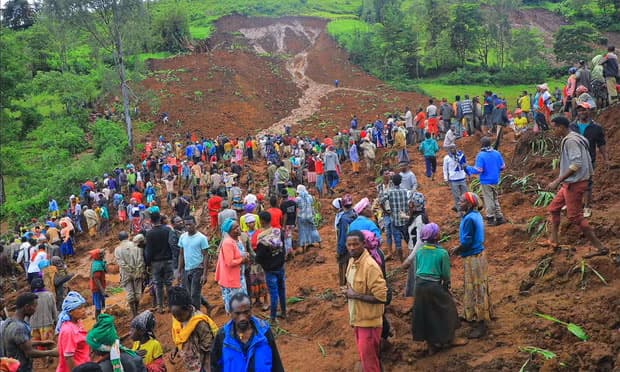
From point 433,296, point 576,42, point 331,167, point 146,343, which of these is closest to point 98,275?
point 146,343

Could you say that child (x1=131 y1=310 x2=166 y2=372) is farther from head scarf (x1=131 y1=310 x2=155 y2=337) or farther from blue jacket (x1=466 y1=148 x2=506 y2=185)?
blue jacket (x1=466 y1=148 x2=506 y2=185)

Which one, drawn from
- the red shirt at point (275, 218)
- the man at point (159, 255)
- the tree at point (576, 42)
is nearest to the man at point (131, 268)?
the man at point (159, 255)

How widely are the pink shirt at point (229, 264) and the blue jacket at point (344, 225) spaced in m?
1.71

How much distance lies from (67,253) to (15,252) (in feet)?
5.06

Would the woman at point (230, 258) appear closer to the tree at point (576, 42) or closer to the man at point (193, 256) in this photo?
the man at point (193, 256)

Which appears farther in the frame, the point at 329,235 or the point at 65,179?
the point at 65,179

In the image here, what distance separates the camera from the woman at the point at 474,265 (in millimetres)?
5273

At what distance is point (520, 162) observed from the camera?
39.1 ft

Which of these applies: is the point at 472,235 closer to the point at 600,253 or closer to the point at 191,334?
the point at 600,253

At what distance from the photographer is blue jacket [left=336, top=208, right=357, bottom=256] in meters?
7.13

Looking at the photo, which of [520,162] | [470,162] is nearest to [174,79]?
[470,162]

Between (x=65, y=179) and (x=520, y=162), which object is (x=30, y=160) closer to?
(x=65, y=179)

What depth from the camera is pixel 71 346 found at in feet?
14.6

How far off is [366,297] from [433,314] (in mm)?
1063
